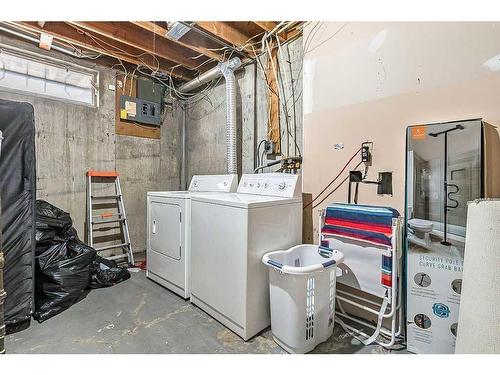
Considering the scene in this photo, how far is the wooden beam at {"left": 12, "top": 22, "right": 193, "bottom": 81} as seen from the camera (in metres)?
2.41

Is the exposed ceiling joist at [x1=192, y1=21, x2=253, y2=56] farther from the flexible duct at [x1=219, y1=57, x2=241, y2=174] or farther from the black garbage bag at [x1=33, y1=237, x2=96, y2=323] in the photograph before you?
the black garbage bag at [x1=33, y1=237, x2=96, y2=323]

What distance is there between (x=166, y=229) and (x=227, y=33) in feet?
6.56

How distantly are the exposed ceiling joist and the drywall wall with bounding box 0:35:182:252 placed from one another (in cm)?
156

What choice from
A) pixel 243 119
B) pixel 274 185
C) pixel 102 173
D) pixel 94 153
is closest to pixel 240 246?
pixel 274 185

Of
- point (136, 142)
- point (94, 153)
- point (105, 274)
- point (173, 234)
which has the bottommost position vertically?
point (105, 274)

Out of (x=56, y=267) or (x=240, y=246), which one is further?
(x=56, y=267)

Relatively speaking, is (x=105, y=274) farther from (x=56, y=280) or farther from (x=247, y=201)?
(x=247, y=201)

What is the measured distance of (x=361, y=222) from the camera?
1706 millimetres

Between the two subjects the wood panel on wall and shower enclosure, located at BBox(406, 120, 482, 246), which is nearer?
shower enclosure, located at BBox(406, 120, 482, 246)

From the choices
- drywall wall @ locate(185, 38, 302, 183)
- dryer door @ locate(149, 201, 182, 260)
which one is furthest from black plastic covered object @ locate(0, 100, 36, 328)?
drywall wall @ locate(185, 38, 302, 183)

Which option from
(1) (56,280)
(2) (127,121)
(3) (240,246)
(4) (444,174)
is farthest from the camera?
(2) (127,121)

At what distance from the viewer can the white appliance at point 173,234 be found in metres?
2.12

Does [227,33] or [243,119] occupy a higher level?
[227,33]
